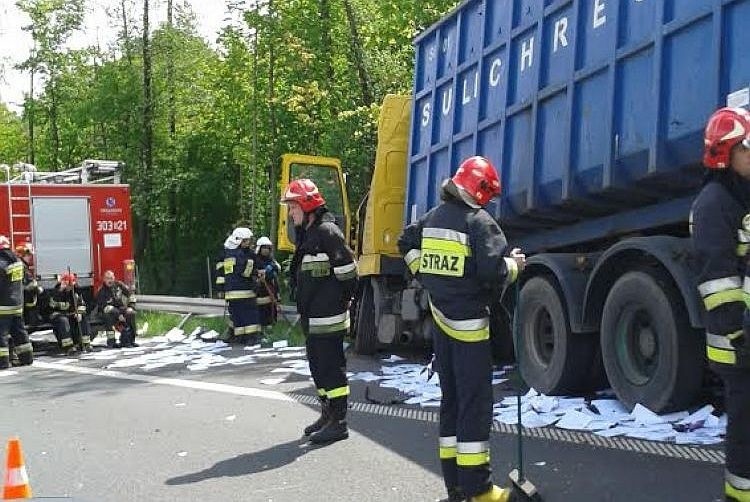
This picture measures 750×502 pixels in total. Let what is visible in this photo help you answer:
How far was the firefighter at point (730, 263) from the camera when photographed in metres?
3.50

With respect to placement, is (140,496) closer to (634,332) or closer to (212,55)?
(634,332)

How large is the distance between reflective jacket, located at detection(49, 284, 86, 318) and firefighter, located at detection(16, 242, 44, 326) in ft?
0.72

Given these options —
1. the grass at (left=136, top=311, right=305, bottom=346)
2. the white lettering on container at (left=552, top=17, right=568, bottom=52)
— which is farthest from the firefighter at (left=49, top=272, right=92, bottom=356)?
the white lettering on container at (left=552, top=17, right=568, bottom=52)

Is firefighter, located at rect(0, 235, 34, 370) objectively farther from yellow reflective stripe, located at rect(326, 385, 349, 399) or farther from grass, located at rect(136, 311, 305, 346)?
yellow reflective stripe, located at rect(326, 385, 349, 399)

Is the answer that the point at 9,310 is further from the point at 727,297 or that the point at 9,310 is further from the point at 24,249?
the point at 727,297

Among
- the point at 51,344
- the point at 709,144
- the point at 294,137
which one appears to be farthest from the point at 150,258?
the point at 709,144

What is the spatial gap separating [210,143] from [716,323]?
86.8ft

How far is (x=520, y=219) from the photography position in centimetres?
788

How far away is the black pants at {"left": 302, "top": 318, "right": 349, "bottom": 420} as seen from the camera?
6.25 metres

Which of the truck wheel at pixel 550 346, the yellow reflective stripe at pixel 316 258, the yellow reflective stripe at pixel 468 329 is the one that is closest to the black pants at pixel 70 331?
the truck wheel at pixel 550 346

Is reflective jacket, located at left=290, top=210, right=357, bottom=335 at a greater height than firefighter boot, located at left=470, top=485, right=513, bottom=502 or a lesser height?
greater

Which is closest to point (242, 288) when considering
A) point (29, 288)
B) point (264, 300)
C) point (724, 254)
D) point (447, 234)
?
point (264, 300)

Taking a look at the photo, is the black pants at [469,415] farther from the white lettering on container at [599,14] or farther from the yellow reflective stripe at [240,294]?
the yellow reflective stripe at [240,294]

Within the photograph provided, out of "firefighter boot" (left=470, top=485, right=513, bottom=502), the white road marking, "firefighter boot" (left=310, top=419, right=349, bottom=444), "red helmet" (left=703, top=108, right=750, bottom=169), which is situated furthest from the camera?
the white road marking
